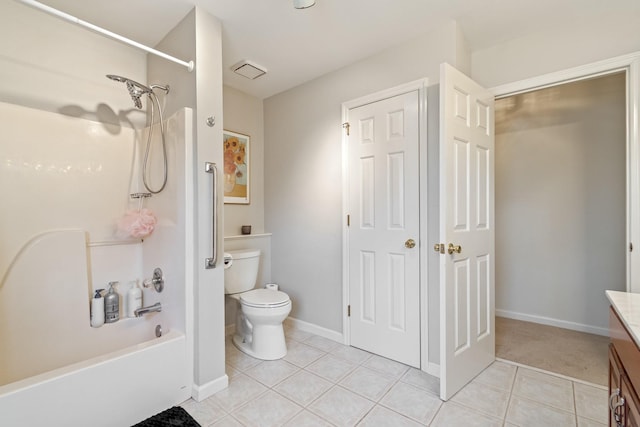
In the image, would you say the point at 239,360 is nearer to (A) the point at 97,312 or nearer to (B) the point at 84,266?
(A) the point at 97,312

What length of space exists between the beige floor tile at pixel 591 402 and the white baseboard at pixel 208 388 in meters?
2.05

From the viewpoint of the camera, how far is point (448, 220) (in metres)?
1.76

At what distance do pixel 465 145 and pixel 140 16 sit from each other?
224 centimetres

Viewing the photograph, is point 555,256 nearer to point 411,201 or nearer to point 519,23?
point 411,201

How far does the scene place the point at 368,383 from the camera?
195 cm

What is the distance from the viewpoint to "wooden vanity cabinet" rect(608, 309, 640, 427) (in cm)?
80

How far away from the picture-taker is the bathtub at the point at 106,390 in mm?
1242

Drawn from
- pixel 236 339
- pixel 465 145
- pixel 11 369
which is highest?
pixel 465 145

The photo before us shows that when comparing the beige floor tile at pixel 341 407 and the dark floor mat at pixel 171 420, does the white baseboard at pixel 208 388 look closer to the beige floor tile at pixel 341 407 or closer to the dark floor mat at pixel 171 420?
the dark floor mat at pixel 171 420

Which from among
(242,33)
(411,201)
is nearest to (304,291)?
(411,201)

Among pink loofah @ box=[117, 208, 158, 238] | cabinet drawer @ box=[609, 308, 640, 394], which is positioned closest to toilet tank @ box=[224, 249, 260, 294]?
pink loofah @ box=[117, 208, 158, 238]

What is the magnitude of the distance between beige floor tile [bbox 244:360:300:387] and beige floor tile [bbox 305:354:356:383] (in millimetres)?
141

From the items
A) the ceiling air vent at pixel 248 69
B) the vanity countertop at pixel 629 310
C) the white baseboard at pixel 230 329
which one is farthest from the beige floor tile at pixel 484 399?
the ceiling air vent at pixel 248 69

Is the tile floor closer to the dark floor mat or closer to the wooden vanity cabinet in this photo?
the dark floor mat
